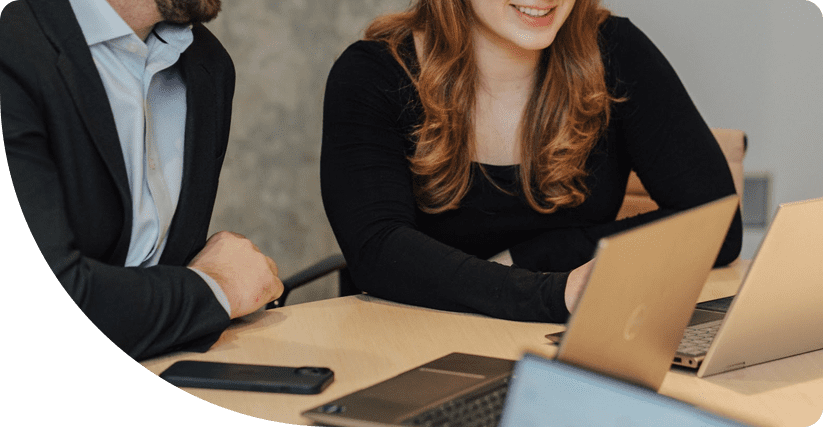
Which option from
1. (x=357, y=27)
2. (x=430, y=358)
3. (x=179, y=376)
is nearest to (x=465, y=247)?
(x=430, y=358)

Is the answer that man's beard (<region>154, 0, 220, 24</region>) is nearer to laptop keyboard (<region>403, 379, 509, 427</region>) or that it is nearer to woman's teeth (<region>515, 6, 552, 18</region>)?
woman's teeth (<region>515, 6, 552, 18</region>)

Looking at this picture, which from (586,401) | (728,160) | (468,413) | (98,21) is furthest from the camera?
(728,160)

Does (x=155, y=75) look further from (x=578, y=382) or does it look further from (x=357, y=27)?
(x=357, y=27)

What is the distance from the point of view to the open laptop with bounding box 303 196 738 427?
531 mm

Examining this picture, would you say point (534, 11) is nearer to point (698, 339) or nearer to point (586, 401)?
point (698, 339)

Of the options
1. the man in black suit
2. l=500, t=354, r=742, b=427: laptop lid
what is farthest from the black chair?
l=500, t=354, r=742, b=427: laptop lid

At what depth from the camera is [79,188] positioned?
1.03 meters

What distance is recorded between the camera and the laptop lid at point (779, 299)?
0.80 metres

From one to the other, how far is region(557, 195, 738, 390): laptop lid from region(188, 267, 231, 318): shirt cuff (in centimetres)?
59

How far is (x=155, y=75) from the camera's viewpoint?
1.24 m

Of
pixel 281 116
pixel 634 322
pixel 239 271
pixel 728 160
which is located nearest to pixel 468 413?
pixel 634 322

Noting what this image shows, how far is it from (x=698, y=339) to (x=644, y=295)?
443 millimetres

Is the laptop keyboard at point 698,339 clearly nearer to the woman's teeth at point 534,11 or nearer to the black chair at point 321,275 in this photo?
the woman's teeth at point 534,11

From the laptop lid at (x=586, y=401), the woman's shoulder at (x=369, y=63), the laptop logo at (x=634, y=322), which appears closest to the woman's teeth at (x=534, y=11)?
the woman's shoulder at (x=369, y=63)
